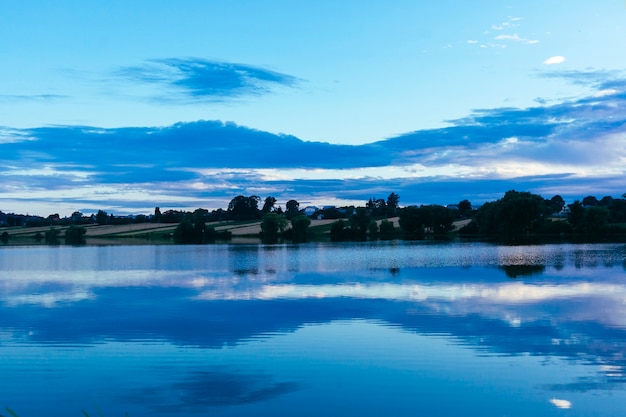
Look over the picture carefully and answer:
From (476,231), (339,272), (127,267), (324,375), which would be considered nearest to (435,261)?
(339,272)

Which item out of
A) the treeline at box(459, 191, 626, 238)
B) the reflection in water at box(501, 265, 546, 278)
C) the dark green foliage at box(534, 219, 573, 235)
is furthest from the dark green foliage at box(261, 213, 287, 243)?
the reflection in water at box(501, 265, 546, 278)

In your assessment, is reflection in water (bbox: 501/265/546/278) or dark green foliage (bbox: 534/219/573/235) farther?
dark green foliage (bbox: 534/219/573/235)

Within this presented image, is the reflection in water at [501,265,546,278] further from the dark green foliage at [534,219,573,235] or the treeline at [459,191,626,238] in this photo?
the dark green foliage at [534,219,573,235]

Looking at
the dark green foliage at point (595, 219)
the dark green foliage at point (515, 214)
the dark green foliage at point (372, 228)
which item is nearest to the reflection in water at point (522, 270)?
the dark green foliage at point (515, 214)

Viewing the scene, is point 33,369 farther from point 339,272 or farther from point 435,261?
point 435,261

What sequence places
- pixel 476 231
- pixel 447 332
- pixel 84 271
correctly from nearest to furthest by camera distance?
pixel 447 332 < pixel 84 271 < pixel 476 231

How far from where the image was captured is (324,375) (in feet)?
41.9

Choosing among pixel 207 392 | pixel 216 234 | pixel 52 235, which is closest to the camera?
pixel 207 392

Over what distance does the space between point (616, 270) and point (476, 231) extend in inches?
3051

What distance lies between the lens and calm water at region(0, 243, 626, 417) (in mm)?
11234

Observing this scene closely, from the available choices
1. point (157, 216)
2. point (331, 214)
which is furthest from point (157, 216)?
point (331, 214)

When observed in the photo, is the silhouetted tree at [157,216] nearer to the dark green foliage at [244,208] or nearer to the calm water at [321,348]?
the dark green foliage at [244,208]

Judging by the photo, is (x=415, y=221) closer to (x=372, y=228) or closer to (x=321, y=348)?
(x=372, y=228)

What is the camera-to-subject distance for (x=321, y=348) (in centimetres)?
1521
